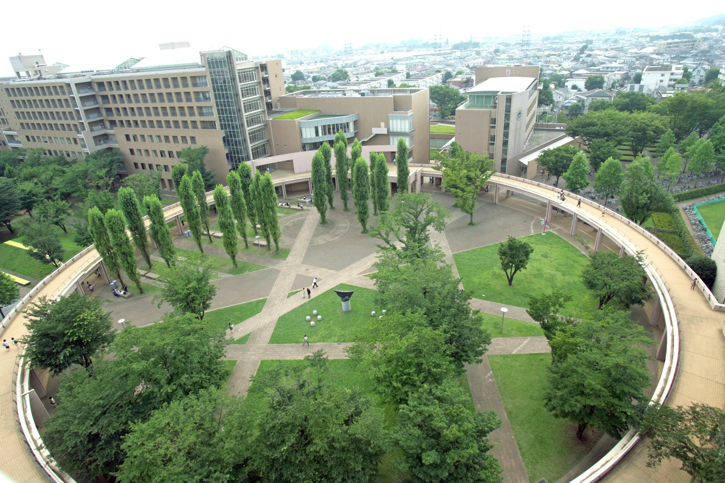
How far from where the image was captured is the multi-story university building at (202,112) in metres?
62.0

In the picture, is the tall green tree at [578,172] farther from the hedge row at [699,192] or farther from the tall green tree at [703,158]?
the tall green tree at [703,158]

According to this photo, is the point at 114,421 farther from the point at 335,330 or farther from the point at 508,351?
the point at 508,351

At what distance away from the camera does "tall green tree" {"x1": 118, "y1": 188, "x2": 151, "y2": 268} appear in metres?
37.9

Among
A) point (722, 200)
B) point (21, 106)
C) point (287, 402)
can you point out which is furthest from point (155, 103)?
point (722, 200)

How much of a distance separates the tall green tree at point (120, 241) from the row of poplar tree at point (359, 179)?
2128 centimetres

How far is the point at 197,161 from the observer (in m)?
60.0

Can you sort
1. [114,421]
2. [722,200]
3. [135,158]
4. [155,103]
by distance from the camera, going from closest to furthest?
[114,421]
[722,200]
[155,103]
[135,158]

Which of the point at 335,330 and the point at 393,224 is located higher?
the point at 393,224

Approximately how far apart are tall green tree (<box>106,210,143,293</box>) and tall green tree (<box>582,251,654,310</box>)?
38.9 metres

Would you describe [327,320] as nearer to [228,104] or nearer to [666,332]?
[666,332]

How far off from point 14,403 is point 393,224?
2926cm

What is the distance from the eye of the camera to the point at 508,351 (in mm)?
29312

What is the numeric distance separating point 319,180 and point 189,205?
15.2 meters

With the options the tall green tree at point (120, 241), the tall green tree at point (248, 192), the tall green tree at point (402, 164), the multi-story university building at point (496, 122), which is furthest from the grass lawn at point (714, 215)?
the tall green tree at point (120, 241)
